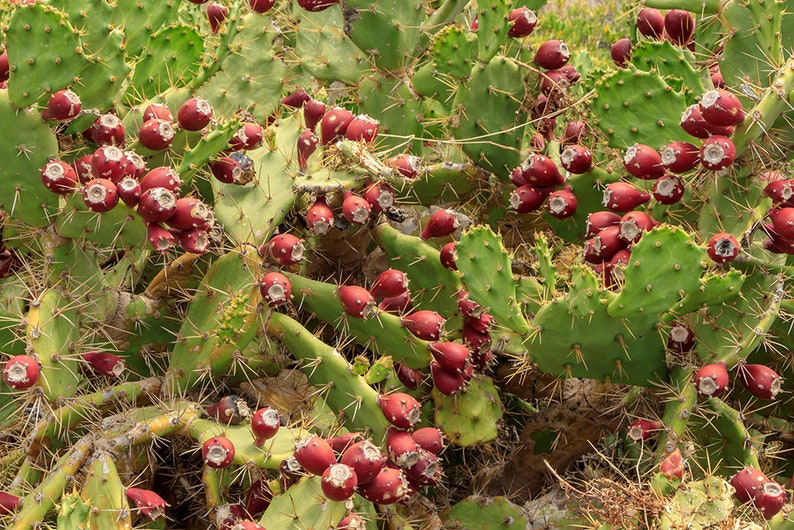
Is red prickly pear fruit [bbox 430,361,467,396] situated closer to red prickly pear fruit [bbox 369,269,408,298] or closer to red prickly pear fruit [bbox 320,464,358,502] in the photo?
red prickly pear fruit [bbox 369,269,408,298]

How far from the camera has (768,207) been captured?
8.86ft

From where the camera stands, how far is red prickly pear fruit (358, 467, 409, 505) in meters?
2.38

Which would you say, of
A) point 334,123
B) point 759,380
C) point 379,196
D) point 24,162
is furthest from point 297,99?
point 759,380

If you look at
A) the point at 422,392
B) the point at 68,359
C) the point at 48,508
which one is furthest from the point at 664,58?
the point at 48,508

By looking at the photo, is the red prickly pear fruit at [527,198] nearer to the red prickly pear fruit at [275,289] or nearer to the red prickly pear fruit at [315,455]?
the red prickly pear fruit at [275,289]

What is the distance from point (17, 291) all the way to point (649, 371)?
72.9 inches

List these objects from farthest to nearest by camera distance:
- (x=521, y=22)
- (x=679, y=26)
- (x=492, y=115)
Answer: (x=679, y=26) < (x=492, y=115) < (x=521, y=22)

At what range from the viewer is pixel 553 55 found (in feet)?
10.7

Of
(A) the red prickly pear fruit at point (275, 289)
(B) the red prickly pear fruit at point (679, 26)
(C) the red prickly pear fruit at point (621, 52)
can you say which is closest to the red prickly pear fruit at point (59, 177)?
(A) the red prickly pear fruit at point (275, 289)

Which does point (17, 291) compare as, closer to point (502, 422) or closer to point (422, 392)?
point (422, 392)

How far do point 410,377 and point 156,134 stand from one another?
1.03m

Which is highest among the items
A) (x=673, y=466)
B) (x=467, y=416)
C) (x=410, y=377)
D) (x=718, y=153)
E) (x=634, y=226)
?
(x=718, y=153)

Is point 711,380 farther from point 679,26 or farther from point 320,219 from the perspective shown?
point 679,26

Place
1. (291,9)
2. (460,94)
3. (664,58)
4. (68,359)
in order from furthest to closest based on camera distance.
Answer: (291,9) → (460,94) → (664,58) → (68,359)
